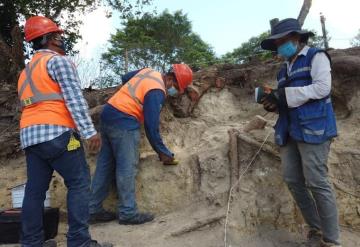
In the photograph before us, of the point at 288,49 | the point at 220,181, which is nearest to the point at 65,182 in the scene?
the point at 220,181

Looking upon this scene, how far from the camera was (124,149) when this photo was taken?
4.55 metres

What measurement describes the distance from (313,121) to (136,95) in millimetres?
1978

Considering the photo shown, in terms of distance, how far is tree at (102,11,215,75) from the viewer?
71.2 feet

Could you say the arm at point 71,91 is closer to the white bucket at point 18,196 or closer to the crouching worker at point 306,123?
the crouching worker at point 306,123

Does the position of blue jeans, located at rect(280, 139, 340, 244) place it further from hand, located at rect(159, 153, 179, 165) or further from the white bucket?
the white bucket

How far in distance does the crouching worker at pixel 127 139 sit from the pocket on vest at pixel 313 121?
162cm

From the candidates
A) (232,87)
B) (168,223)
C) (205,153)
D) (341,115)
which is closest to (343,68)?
(341,115)

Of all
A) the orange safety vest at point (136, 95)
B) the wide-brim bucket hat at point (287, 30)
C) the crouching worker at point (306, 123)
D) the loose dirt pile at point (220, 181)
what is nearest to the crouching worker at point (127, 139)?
the orange safety vest at point (136, 95)

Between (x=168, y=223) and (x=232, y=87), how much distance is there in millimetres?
2861

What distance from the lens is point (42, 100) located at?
3.45m

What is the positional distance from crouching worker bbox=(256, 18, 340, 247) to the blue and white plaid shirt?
1655 mm

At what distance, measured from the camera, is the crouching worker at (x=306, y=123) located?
346cm

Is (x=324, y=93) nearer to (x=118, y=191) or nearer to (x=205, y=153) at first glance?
(x=205, y=153)

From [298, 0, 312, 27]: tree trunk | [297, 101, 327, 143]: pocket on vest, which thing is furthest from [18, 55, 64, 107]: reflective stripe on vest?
[298, 0, 312, 27]: tree trunk
